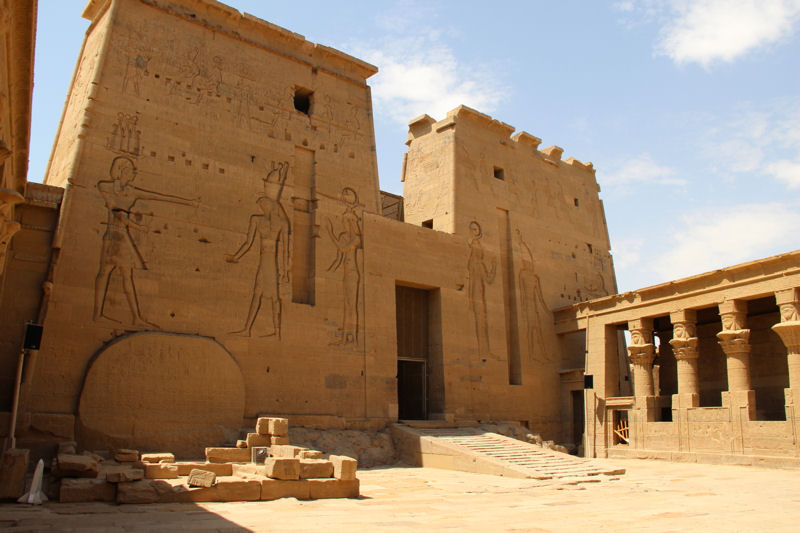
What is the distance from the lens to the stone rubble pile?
757 cm

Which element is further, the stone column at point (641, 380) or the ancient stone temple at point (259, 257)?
the stone column at point (641, 380)

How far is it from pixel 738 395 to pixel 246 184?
38.7 ft

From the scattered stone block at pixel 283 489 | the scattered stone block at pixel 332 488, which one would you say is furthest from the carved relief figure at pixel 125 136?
the scattered stone block at pixel 332 488

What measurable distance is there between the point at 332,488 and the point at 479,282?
1000 centimetres

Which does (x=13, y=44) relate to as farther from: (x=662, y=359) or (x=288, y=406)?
(x=662, y=359)

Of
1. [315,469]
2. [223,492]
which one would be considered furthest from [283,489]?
[223,492]

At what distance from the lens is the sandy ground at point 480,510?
630 cm

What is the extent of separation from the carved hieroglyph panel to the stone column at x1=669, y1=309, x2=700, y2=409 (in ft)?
34.1

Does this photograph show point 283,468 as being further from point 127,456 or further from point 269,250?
point 269,250

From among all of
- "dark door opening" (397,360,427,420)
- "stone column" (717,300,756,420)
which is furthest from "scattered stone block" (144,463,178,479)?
"stone column" (717,300,756,420)

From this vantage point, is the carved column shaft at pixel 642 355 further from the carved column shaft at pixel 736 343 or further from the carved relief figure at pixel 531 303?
the carved relief figure at pixel 531 303

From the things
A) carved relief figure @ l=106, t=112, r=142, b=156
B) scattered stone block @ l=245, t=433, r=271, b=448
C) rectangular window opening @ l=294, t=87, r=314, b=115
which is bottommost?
scattered stone block @ l=245, t=433, r=271, b=448

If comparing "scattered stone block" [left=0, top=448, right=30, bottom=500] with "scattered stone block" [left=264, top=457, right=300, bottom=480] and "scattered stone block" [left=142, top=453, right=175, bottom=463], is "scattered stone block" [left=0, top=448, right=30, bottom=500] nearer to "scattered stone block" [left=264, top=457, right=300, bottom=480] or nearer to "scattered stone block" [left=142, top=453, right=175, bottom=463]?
"scattered stone block" [left=142, top=453, right=175, bottom=463]

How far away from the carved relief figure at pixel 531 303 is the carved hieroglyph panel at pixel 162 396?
9.20 meters
